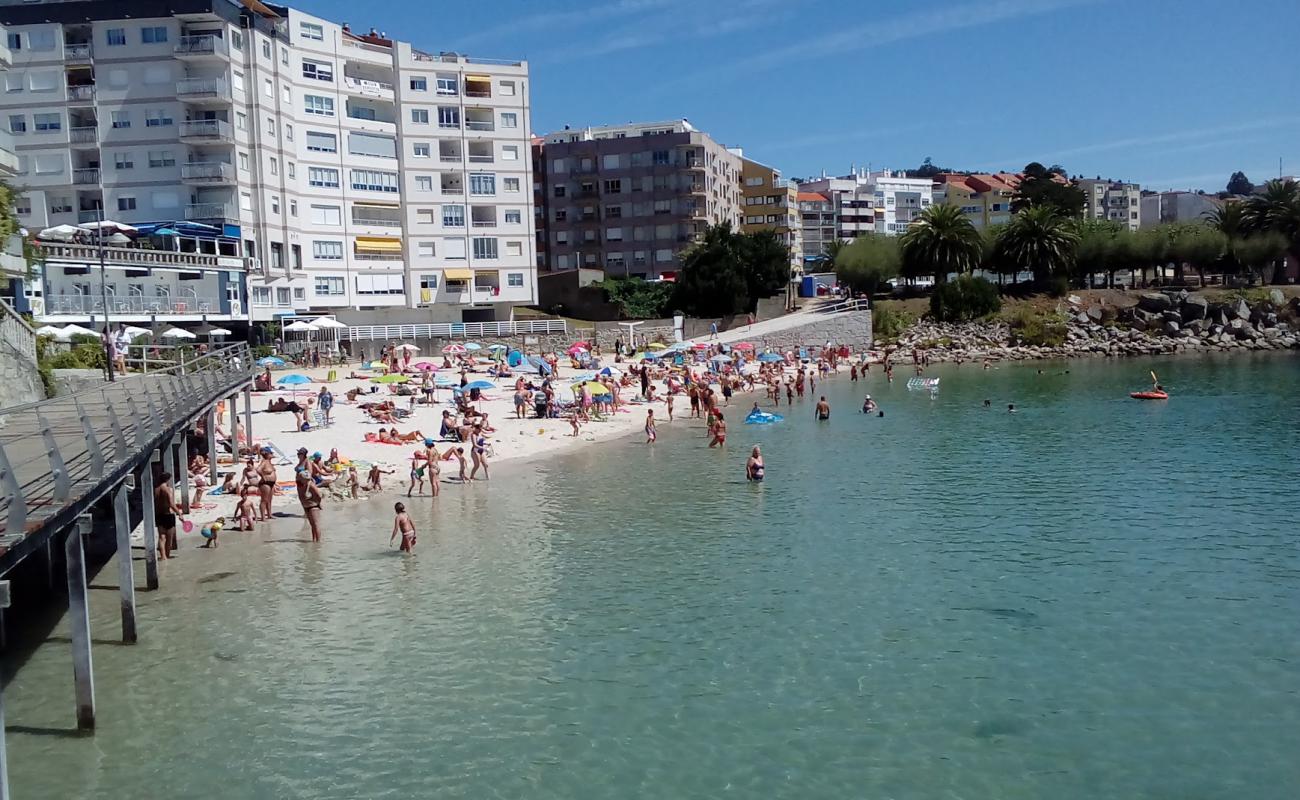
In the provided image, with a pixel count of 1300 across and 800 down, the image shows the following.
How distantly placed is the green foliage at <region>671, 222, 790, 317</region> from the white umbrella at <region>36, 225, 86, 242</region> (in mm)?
41546

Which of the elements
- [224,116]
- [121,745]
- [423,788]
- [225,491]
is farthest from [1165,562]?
[224,116]

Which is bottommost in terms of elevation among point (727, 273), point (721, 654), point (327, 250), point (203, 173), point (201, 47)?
point (721, 654)

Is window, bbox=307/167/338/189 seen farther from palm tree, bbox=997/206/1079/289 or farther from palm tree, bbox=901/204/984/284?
palm tree, bbox=997/206/1079/289

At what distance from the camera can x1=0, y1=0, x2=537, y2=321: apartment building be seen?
61688 millimetres

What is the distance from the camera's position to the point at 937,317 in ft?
271

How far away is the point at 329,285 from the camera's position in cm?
6994

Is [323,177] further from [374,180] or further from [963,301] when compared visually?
[963,301]

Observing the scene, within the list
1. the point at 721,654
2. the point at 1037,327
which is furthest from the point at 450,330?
the point at 721,654

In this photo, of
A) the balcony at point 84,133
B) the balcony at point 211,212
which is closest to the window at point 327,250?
the balcony at point 211,212

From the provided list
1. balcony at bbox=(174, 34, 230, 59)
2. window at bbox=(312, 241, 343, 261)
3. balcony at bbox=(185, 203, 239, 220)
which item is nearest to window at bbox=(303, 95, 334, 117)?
balcony at bbox=(174, 34, 230, 59)

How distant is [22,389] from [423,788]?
72.0 ft

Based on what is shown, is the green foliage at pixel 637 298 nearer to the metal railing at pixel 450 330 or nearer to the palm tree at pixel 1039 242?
the metal railing at pixel 450 330

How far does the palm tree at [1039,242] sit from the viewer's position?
8312 cm

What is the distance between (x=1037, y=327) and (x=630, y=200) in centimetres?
3659
